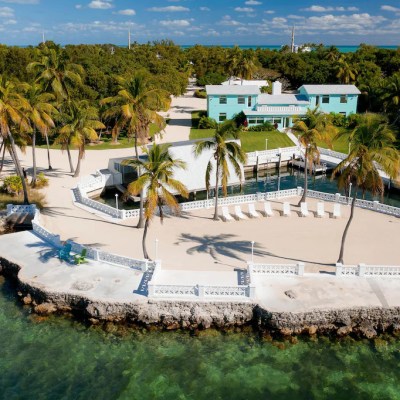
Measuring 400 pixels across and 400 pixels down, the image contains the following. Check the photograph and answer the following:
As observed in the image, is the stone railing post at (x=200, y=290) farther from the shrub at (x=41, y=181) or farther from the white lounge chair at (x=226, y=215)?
the shrub at (x=41, y=181)

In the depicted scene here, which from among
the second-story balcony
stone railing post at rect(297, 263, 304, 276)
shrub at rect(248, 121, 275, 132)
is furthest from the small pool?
stone railing post at rect(297, 263, 304, 276)

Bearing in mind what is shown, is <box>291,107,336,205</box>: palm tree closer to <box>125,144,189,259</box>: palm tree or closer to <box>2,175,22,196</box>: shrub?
<box>125,144,189,259</box>: palm tree

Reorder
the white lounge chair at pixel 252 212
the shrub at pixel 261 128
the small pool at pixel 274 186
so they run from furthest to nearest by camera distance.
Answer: the shrub at pixel 261 128
the small pool at pixel 274 186
the white lounge chair at pixel 252 212

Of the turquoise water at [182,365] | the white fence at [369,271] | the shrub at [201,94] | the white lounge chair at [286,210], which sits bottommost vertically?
the turquoise water at [182,365]

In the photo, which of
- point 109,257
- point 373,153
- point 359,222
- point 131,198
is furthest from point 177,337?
point 131,198

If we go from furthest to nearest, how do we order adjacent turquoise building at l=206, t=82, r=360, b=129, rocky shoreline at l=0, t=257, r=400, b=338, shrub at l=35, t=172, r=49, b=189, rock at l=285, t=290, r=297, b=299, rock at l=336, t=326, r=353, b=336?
adjacent turquoise building at l=206, t=82, r=360, b=129, shrub at l=35, t=172, r=49, b=189, rock at l=285, t=290, r=297, b=299, rock at l=336, t=326, r=353, b=336, rocky shoreline at l=0, t=257, r=400, b=338

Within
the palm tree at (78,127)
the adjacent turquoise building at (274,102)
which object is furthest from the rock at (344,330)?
the adjacent turquoise building at (274,102)

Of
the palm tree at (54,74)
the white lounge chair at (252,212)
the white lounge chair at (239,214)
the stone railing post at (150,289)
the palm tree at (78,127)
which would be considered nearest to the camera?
the stone railing post at (150,289)

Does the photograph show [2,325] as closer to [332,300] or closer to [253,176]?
[332,300]
